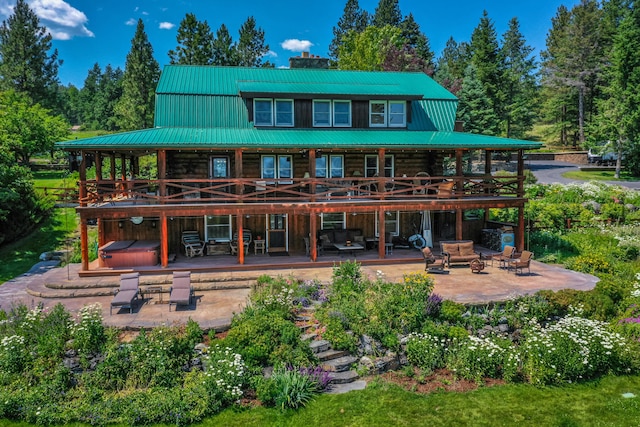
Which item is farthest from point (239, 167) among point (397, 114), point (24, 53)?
point (24, 53)

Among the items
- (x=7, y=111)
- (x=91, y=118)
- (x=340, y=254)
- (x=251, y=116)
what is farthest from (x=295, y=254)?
(x=91, y=118)

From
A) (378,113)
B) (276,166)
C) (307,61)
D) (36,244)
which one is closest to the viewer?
(276,166)

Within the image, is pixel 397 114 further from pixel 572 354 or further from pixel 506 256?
pixel 572 354

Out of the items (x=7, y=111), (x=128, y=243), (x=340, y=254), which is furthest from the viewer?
(x=7, y=111)

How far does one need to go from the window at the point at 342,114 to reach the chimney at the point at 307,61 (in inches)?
245

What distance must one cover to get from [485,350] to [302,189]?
11979 millimetres

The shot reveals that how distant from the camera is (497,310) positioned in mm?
13422

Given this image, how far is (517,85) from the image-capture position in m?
63.1

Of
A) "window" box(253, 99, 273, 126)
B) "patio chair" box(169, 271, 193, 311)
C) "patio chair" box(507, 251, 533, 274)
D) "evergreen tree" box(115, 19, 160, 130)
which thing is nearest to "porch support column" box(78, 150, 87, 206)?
"patio chair" box(169, 271, 193, 311)

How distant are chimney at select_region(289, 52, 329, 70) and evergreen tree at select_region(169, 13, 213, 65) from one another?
857 inches

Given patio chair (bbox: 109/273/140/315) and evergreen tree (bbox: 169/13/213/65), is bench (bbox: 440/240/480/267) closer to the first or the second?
patio chair (bbox: 109/273/140/315)

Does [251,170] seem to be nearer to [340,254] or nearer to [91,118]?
[340,254]

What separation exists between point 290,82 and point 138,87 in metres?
26.7

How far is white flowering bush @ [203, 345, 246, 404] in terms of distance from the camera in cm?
962
